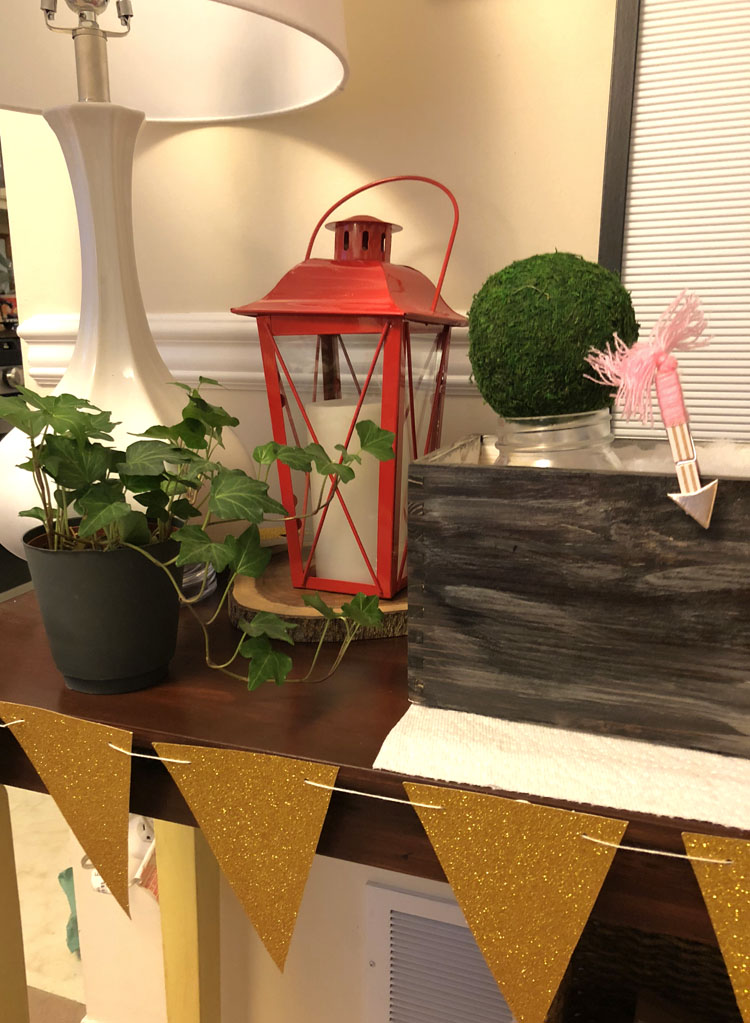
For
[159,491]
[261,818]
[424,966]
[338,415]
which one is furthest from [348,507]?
[424,966]

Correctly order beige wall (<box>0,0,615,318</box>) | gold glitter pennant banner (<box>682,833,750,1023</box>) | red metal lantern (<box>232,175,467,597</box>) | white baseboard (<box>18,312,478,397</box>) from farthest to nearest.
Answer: white baseboard (<box>18,312,478,397</box>) < beige wall (<box>0,0,615,318</box>) < red metal lantern (<box>232,175,467,597</box>) < gold glitter pennant banner (<box>682,833,750,1023</box>)

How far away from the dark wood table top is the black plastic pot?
0.02 meters

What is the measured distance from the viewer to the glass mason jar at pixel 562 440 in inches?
22.7

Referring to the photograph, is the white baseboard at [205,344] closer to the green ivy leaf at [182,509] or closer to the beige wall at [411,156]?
the beige wall at [411,156]

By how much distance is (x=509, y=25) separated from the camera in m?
0.83

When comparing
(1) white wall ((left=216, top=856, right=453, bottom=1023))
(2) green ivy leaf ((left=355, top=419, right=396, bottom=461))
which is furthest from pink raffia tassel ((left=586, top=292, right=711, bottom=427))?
(1) white wall ((left=216, top=856, right=453, bottom=1023))

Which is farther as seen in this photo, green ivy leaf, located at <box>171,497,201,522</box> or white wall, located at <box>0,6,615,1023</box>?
white wall, located at <box>0,6,615,1023</box>

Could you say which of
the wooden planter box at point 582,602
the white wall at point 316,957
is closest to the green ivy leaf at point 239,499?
the wooden planter box at point 582,602

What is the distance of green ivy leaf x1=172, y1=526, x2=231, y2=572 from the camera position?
Answer: 0.55 metres

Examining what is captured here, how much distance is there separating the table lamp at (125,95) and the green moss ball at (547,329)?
0.29m

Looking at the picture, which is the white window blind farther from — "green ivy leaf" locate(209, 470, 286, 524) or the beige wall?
"green ivy leaf" locate(209, 470, 286, 524)

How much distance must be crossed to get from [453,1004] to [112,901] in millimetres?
573

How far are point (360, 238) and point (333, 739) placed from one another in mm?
458

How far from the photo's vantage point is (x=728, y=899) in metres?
0.43
